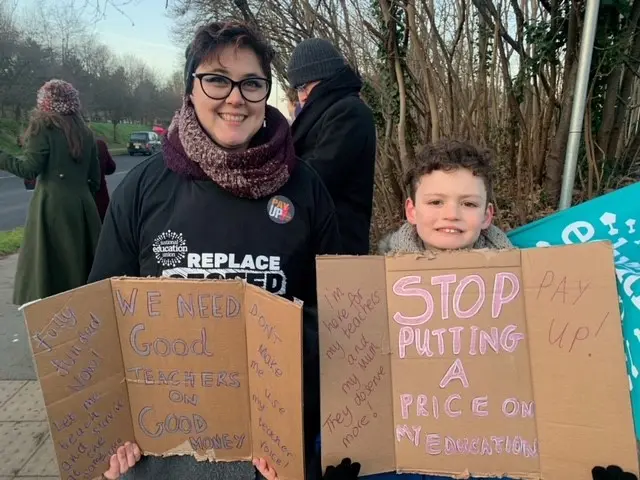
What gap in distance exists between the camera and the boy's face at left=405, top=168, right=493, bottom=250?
5.74 feet

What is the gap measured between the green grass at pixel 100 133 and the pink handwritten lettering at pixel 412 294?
15388mm

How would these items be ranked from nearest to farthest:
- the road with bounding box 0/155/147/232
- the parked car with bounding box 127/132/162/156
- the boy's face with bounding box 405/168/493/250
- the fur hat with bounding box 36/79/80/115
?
1. the boy's face with bounding box 405/168/493/250
2. the fur hat with bounding box 36/79/80/115
3. the road with bounding box 0/155/147/232
4. the parked car with bounding box 127/132/162/156

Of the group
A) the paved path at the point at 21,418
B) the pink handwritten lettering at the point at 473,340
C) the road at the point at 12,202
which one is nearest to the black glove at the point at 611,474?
the pink handwritten lettering at the point at 473,340

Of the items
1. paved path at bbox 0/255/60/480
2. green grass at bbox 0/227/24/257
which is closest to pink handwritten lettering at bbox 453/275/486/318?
paved path at bbox 0/255/60/480

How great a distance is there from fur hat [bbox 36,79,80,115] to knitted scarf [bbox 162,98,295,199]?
2.95 m

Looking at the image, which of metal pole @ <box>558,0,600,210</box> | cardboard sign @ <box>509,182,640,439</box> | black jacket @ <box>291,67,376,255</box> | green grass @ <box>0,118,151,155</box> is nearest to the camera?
cardboard sign @ <box>509,182,640,439</box>

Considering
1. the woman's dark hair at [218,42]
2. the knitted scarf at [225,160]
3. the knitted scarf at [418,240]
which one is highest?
the woman's dark hair at [218,42]

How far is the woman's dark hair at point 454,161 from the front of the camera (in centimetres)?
183

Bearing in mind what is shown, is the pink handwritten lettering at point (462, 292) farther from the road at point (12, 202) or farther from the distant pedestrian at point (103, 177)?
the road at point (12, 202)

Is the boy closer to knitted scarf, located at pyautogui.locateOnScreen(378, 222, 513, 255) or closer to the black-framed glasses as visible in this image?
knitted scarf, located at pyautogui.locateOnScreen(378, 222, 513, 255)

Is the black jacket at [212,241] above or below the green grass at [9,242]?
below

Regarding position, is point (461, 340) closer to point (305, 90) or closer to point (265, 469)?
point (265, 469)

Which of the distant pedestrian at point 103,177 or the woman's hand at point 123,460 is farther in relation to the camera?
the distant pedestrian at point 103,177

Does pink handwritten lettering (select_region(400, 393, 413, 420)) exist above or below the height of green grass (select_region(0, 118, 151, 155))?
below
